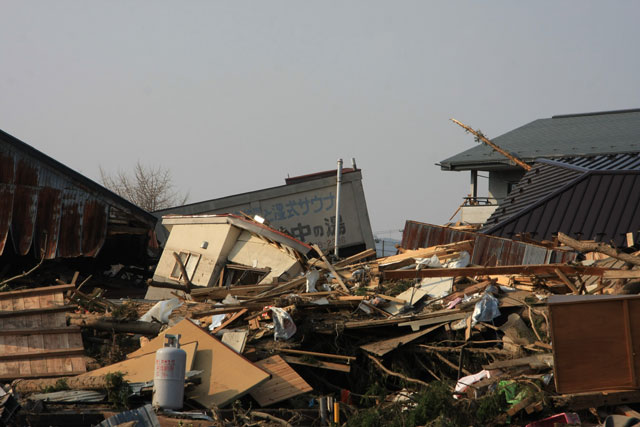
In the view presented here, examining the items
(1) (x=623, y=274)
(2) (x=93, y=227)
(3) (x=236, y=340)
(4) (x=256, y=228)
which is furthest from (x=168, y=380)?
(2) (x=93, y=227)

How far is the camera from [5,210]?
64.7ft

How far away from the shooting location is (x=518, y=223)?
18.6m

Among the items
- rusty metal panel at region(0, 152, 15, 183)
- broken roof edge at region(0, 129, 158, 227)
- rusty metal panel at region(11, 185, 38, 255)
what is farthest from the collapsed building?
rusty metal panel at region(0, 152, 15, 183)

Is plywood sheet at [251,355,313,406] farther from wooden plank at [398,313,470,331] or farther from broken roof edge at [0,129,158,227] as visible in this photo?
broken roof edge at [0,129,158,227]

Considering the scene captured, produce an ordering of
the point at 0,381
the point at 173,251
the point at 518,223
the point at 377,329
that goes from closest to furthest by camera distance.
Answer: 1. the point at 0,381
2. the point at 377,329
3. the point at 173,251
4. the point at 518,223

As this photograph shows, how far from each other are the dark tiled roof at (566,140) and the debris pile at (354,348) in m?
18.7

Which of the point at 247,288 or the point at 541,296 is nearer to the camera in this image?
the point at 541,296

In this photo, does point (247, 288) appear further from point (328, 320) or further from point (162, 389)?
point (162, 389)

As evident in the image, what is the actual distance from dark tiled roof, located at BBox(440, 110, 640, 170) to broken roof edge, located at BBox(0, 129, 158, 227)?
17.0m

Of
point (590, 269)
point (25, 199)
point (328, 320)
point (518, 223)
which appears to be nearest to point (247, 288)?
point (328, 320)

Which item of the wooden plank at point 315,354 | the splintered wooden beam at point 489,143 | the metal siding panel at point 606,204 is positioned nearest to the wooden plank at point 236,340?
the wooden plank at point 315,354

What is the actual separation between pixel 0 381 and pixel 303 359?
4168mm

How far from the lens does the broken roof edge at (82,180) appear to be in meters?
19.6

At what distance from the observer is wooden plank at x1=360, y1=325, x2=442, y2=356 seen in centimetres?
1041
